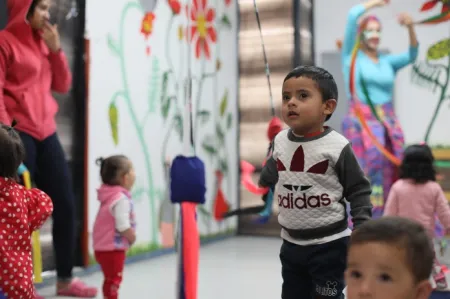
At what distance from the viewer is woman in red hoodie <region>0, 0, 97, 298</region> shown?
201cm

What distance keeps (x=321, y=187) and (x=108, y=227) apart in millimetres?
940

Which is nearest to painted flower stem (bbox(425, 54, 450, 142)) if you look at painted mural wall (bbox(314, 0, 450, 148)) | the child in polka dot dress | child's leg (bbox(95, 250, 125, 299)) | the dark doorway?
painted mural wall (bbox(314, 0, 450, 148))

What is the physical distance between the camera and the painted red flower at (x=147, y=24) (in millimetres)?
3011

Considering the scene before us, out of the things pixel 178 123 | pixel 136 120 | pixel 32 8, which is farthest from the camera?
pixel 178 123

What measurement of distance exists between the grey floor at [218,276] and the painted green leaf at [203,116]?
2.56ft

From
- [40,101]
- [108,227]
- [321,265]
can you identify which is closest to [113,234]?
[108,227]

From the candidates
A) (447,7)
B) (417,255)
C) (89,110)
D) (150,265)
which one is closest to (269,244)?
(150,265)

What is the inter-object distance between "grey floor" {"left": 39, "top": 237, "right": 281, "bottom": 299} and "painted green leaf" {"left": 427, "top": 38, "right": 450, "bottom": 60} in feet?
5.32

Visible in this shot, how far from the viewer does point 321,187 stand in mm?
1291

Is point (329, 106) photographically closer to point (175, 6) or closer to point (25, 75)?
point (25, 75)

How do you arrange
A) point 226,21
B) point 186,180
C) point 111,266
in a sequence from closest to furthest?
point 186,180 → point 111,266 → point 226,21

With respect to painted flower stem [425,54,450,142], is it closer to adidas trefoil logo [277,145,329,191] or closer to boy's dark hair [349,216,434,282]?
adidas trefoil logo [277,145,329,191]

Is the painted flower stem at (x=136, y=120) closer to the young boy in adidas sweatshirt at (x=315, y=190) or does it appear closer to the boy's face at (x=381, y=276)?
the young boy in adidas sweatshirt at (x=315, y=190)

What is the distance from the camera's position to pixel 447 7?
355 cm
